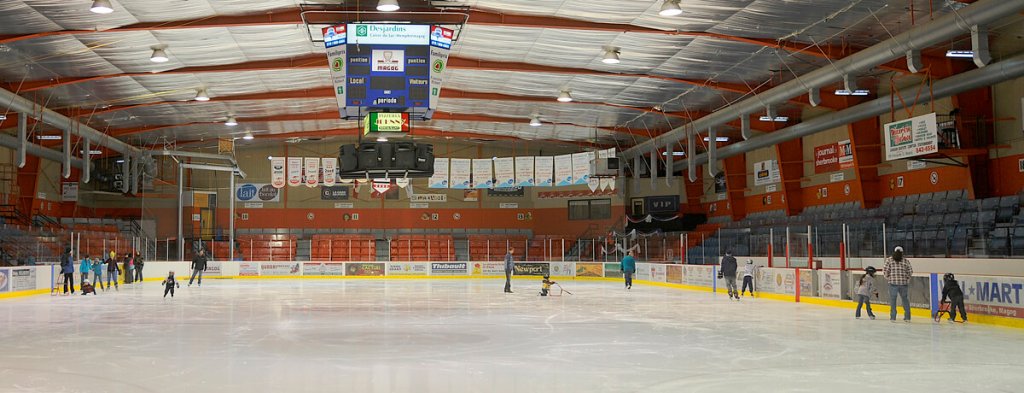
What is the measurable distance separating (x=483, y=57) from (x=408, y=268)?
19.1 m

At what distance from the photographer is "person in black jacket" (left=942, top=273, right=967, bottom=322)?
1644cm

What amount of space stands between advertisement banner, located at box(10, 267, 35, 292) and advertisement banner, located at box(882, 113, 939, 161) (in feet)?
89.2

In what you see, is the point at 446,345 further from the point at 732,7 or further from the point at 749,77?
the point at 749,77

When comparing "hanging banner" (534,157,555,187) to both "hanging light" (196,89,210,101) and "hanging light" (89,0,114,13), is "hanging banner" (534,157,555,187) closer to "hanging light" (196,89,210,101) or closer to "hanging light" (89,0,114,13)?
"hanging light" (196,89,210,101)

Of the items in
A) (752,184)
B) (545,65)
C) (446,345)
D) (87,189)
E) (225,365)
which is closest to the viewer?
(225,365)

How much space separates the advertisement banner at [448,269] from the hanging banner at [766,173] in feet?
51.5

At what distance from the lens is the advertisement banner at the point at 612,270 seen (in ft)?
134

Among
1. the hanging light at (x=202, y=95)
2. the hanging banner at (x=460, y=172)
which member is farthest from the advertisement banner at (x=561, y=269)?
the hanging light at (x=202, y=95)

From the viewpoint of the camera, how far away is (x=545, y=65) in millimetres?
28141

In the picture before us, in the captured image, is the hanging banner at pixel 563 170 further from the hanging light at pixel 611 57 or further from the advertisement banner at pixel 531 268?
the hanging light at pixel 611 57

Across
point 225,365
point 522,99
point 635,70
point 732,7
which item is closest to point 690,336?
point 225,365

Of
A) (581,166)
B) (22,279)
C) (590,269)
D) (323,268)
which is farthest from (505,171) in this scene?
(22,279)

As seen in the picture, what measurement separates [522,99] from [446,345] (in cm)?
2222

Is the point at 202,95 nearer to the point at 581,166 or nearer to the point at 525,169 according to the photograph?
the point at 525,169
